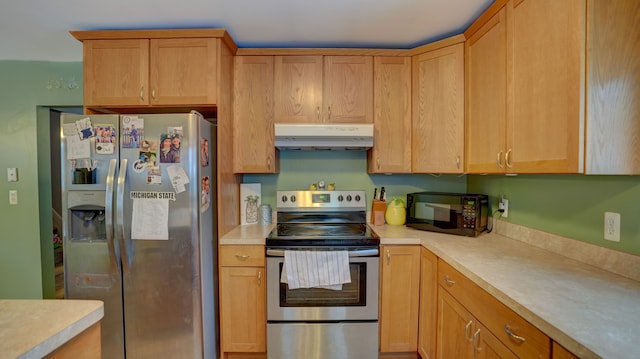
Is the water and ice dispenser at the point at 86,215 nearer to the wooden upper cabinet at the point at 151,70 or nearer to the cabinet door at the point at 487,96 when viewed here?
the wooden upper cabinet at the point at 151,70

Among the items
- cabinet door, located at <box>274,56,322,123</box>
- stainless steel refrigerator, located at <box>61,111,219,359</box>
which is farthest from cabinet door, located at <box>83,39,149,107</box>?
cabinet door, located at <box>274,56,322,123</box>

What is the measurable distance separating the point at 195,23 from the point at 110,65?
0.65 m

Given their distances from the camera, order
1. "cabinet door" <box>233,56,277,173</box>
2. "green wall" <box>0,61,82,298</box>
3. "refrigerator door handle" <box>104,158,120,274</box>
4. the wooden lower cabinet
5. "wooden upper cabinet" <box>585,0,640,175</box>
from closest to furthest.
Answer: "wooden upper cabinet" <box>585,0,640,175</box> → the wooden lower cabinet → "refrigerator door handle" <box>104,158,120,274</box> → "cabinet door" <box>233,56,277,173</box> → "green wall" <box>0,61,82,298</box>

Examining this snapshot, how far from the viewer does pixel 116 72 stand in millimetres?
1809

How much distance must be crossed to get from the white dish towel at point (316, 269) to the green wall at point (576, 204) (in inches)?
45.5

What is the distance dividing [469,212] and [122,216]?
86.1 inches

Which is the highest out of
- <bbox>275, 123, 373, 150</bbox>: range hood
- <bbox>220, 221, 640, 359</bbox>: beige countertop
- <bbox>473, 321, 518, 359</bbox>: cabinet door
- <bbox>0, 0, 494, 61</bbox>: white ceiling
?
<bbox>0, 0, 494, 61</bbox>: white ceiling

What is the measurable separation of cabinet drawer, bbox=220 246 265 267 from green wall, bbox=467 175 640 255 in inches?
67.2

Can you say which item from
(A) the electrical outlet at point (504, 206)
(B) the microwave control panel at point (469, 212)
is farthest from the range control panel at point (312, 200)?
(A) the electrical outlet at point (504, 206)

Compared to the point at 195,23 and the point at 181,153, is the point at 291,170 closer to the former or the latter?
the point at 181,153

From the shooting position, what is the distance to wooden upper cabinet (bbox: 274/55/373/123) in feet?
6.76

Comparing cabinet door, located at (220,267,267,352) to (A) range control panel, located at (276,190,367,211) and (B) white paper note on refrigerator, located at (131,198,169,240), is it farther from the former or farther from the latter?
(A) range control panel, located at (276,190,367,211)

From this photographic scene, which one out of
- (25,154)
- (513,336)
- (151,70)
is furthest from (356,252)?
(25,154)

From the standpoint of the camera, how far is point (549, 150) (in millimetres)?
1124
